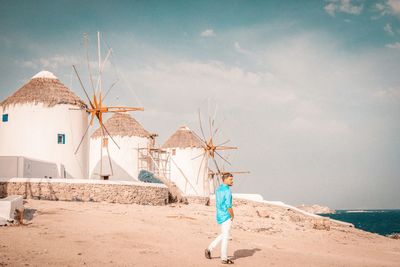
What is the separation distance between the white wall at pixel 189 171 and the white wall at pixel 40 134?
569 inches

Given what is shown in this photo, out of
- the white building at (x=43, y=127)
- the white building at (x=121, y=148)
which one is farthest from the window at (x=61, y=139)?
the white building at (x=121, y=148)

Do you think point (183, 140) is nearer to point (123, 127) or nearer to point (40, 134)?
point (123, 127)

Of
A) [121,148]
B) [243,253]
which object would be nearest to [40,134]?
[121,148]

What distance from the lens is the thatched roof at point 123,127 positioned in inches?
1341

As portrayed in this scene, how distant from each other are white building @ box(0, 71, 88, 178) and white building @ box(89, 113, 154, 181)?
785 cm

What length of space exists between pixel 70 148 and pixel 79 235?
1571 cm

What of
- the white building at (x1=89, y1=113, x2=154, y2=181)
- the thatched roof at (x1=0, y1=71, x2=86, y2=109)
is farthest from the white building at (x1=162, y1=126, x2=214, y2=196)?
the thatched roof at (x1=0, y1=71, x2=86, y2=109)

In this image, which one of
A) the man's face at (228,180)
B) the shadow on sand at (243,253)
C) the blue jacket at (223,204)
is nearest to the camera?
the blue jacket at (223,204)

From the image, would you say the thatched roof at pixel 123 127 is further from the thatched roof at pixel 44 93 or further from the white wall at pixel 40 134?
the white wall at pixel 40 134

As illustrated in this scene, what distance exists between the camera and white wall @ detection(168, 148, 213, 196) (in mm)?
37312

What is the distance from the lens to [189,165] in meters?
37.8

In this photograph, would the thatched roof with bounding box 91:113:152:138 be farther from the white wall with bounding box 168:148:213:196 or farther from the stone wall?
the stone wall

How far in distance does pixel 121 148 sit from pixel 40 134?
34.2 ft

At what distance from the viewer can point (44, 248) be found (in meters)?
7.67
